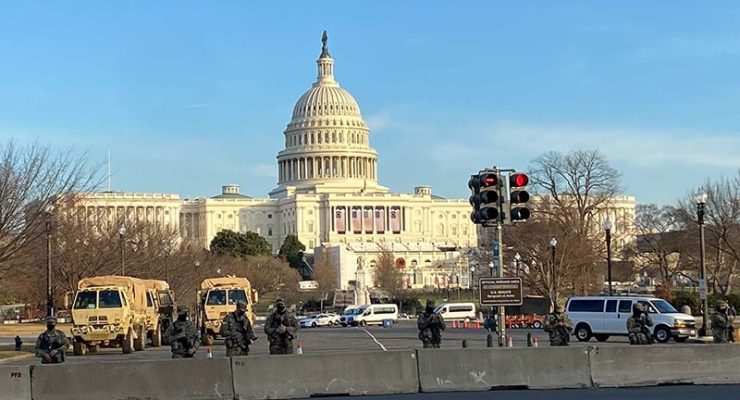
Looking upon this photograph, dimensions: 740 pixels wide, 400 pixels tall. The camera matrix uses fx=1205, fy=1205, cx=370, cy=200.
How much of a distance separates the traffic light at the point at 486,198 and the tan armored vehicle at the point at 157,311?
802 inches

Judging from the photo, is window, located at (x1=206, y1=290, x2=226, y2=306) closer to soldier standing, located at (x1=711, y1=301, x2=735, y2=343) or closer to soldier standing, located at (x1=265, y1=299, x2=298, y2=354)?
soldier standing, located at (x1=711, y1=301, x2=735, y2=343)

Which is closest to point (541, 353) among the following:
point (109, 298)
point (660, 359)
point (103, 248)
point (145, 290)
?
point (660, 359)

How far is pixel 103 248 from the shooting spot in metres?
66.6

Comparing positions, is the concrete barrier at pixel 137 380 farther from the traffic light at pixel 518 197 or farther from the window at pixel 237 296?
the window at pixel 237 296

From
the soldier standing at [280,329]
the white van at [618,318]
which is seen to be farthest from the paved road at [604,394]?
the white van at [618,318]

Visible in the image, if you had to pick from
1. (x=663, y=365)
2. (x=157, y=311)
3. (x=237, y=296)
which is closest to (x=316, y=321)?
(x=237, y=296)

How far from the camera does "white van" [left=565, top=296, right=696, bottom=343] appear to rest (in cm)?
3981

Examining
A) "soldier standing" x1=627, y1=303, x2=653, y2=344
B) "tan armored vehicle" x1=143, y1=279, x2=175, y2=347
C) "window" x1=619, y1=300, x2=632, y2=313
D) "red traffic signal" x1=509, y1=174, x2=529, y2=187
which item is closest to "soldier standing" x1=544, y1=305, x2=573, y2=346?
"soldier standing" x1=627, y1=303, x2=653, y2=344

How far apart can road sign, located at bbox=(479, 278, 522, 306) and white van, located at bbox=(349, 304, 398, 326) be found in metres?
54.8

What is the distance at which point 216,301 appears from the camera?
43.7 metres

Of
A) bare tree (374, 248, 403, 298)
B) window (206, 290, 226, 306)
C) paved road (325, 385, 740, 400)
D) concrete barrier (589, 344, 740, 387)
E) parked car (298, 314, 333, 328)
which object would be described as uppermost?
bare tree (374, 248, 403, 298)

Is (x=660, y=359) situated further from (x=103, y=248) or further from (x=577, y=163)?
(x=577, y=163)

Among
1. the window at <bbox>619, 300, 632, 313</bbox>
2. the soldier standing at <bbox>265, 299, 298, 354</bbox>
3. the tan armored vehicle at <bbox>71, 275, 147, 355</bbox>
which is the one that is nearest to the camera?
the soldier standing at <bbox>265, 299, 298, 354</bbox>

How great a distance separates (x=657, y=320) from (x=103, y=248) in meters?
35.9
